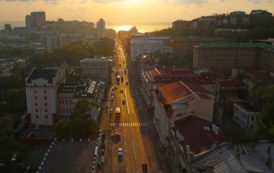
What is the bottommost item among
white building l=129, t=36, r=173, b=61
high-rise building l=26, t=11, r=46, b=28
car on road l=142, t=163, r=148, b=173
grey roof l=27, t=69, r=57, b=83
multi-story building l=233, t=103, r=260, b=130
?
car on road l=142, t=163, r=148, b=173

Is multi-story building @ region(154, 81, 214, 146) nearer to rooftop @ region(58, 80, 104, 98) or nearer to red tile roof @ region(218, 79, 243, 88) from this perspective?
rooftop @ region(58, 80, 104, 98)

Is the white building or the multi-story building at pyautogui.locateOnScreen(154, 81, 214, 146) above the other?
the white building

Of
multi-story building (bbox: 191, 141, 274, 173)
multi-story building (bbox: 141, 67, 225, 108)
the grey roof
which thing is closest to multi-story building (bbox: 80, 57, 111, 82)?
multi-story building (bbox: 141, 67, 225, 108)

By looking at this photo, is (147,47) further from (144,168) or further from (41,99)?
(144,168)

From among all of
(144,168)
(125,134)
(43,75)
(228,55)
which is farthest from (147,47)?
(144,168)

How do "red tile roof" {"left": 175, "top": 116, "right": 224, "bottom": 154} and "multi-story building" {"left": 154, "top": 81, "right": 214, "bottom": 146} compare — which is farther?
"multi-story building" {"left": 154, "top": 81, "right": 214, "bottom": 146}

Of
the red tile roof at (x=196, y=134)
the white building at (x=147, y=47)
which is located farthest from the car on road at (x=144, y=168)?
the white building at (x=147, y=47)

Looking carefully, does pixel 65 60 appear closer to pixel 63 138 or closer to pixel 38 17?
pixel 63 138
